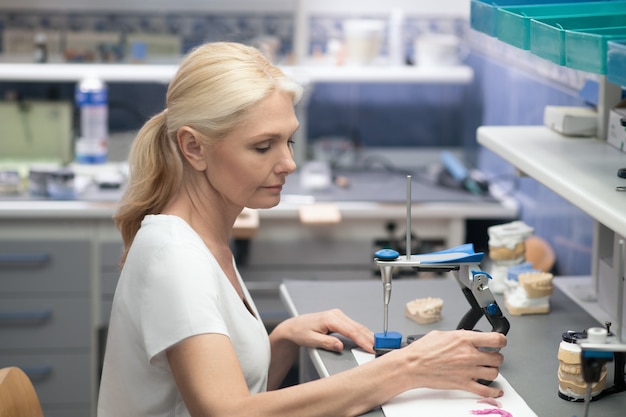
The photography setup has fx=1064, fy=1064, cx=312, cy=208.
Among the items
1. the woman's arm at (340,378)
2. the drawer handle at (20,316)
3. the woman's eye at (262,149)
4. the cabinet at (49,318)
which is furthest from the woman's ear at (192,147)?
the drawer handle at (20,316)

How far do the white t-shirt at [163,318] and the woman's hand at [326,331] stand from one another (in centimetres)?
16

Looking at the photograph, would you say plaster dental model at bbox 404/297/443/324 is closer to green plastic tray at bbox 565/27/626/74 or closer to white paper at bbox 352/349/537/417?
white paper at bbox 352/349/537/417

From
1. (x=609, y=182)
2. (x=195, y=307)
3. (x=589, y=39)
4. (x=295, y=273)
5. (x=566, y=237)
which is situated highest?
(x=589, y=39)

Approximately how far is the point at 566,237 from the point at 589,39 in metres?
1.46

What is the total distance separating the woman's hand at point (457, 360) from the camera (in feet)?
6.32

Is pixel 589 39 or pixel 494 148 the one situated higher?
pixel 589 39

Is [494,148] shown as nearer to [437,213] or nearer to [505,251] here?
[505,251]

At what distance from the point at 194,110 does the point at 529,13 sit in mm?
749

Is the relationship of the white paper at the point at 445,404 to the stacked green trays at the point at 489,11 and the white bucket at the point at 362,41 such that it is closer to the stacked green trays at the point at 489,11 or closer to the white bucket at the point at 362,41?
the stacked green trays at the point at 489,11

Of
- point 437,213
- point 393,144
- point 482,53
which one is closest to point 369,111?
point 393,144

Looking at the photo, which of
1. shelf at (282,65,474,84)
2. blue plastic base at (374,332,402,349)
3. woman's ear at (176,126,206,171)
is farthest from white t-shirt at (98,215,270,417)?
shelf at (282,65,474,84)

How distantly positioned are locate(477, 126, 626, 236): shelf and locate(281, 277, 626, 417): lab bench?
Result: 14.0 inches

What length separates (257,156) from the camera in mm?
2002

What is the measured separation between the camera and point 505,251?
8.52ft
